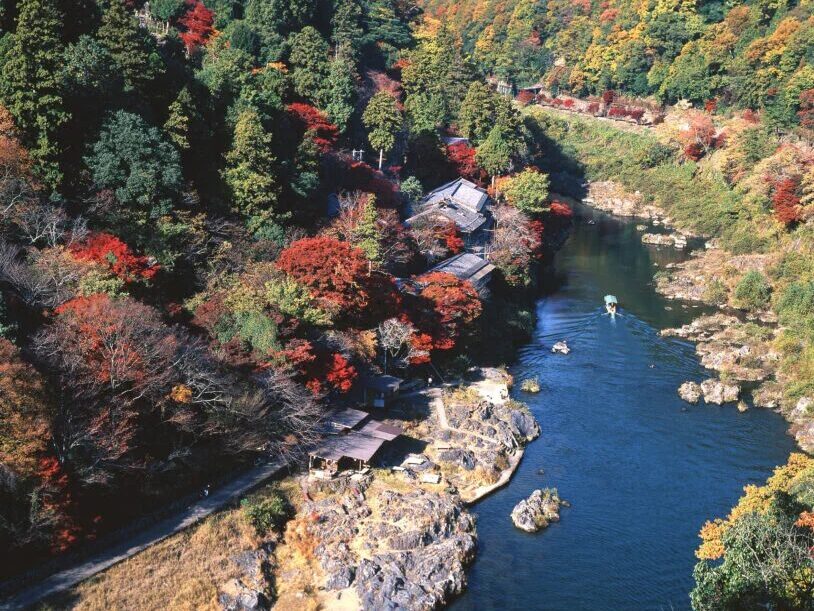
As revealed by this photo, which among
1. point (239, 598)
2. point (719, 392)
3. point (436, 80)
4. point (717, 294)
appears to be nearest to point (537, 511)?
point (239, 598)

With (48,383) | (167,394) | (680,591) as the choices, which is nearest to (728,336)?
(680,591)

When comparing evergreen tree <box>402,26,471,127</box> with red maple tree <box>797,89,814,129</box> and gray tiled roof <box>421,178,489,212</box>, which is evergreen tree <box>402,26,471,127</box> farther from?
red maple tree <box>797,89,814,129</box>

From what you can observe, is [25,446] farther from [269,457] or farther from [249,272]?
[249,272]

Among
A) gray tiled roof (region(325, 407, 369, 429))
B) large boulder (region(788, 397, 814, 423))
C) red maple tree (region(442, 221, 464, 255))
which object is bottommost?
large boulder (region(788, 397, 814, 423))

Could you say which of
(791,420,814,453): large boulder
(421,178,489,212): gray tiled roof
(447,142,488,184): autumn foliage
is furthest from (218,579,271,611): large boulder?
(447,142,488,184): autumn foliage

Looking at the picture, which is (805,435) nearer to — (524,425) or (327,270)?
(524,425)
